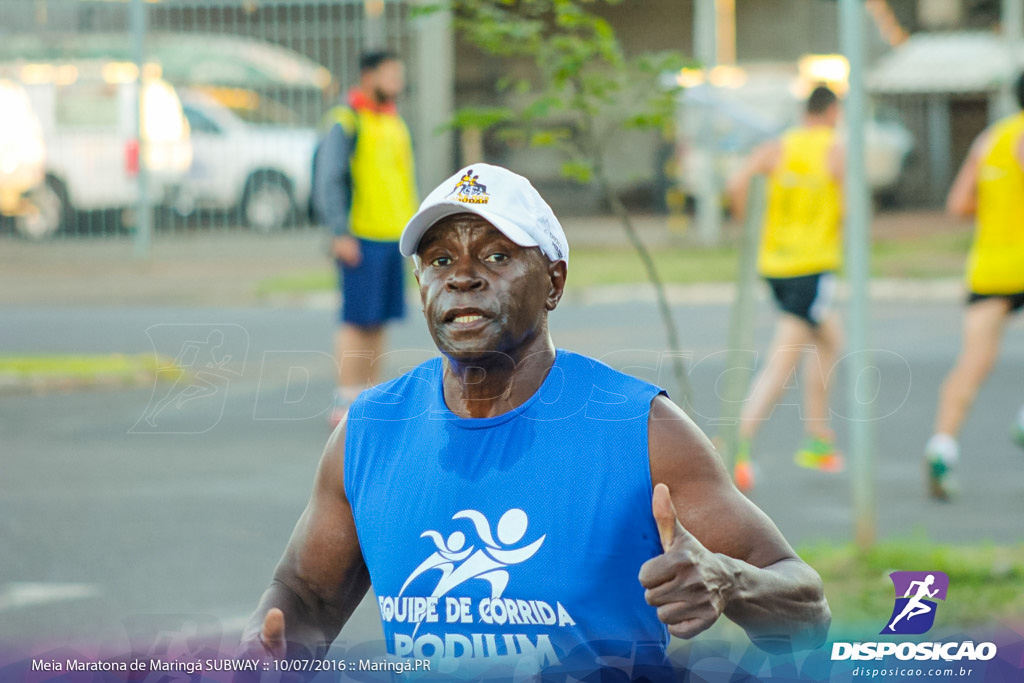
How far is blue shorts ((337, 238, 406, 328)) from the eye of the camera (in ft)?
28.3

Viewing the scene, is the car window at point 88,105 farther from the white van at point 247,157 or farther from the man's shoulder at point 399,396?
the man's shoulder at point 399,396

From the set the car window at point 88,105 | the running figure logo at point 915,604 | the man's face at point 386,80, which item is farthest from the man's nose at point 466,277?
the car window at point 88,105

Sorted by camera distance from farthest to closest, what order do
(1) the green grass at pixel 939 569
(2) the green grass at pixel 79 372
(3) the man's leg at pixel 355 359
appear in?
(2) the green grass at pixel 79 372 < (3) the man's leg at pixel 355 359 < (1) the green grass at pixel 939 569

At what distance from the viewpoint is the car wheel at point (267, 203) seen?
20.3 metres

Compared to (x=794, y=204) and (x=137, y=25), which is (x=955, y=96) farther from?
(x=794, y=204)

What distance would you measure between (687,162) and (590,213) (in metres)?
3.19

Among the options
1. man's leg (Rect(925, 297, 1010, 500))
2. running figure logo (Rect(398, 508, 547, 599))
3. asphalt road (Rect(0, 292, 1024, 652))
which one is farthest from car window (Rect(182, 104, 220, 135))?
running figure logo (Rect(398, 508, 547, 599))

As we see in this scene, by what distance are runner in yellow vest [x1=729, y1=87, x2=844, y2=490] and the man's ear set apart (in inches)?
193

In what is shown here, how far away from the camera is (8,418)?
9570 mm

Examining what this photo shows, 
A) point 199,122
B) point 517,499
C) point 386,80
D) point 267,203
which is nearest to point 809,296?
point 386,80

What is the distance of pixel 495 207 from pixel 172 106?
57.7 feet

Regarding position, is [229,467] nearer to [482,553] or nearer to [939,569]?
[939,569]

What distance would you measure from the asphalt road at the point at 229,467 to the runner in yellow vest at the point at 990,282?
297 millimetres

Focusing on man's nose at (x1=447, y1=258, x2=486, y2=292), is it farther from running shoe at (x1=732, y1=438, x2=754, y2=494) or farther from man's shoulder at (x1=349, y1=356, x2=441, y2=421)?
running shoe at (x1=732, y1=438, x2=754, y2=494)
